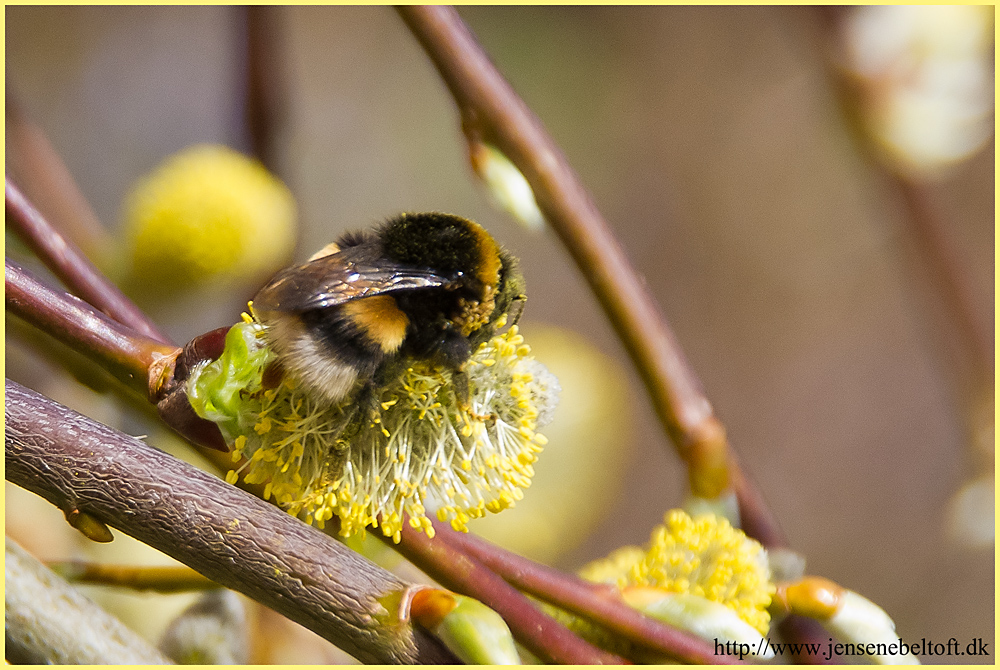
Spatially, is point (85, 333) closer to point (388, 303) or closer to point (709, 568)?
point (388, 303)

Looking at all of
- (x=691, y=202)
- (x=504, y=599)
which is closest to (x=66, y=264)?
(x=504, y=599)

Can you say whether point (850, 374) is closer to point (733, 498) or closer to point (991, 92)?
point (991, 92)

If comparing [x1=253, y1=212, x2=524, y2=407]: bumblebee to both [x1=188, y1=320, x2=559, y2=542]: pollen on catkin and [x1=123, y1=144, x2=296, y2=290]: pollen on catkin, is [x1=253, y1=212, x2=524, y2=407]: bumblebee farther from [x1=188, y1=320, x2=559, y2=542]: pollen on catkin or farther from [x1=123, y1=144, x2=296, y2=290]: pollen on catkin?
[x1=123, y1=144, x2=296, y2=290]: pollen on catkin

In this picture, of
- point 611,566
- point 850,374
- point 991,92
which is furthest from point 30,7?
point 850,374

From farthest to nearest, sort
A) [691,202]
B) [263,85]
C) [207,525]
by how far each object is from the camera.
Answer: [691,202] → [263,85] → [207,525]

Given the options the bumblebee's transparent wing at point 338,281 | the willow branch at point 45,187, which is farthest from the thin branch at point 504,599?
the willow branch at point 45,187

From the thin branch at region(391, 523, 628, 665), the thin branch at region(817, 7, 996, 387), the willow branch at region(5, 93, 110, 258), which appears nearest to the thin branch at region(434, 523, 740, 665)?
the thin branch at region(391, 523, 628, 665)
